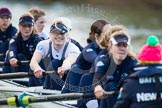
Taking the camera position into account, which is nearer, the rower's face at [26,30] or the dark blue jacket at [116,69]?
the dark blue jacket at [116,69]

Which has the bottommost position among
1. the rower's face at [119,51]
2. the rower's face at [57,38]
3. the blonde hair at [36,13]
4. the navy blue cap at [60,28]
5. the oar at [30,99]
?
the oar at [30,99]

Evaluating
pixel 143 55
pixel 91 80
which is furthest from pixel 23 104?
pixel 143 55

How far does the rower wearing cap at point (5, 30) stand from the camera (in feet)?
33.1

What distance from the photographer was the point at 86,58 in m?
7.34

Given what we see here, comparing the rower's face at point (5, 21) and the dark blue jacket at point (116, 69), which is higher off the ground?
the rower's face at point (5, 21)

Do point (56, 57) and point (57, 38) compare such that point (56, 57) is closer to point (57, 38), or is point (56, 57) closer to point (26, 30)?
point (57, 38)

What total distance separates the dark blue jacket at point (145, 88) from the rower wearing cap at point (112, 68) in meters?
0.83

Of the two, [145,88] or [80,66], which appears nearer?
[145,88]

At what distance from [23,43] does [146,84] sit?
12.6 feet

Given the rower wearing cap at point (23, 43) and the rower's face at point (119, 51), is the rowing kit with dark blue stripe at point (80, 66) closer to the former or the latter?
the rower's face at point (119, 51)

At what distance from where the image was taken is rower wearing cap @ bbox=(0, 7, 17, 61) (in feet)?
33.1

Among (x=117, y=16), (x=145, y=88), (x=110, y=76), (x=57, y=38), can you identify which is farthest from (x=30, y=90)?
(x=117, y=16)

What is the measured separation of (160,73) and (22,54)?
153 inches

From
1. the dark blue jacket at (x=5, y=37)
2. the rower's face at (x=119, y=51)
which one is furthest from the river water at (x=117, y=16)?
the rower's face at (x=119, y=51)
